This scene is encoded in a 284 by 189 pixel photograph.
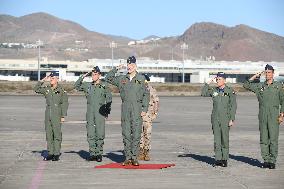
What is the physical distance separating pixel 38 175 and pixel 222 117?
4.54 meters

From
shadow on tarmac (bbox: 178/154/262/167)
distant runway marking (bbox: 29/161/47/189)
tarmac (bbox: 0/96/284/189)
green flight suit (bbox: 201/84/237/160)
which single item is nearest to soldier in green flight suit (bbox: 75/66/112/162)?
tarmac (bbox: 0/96/284/189)

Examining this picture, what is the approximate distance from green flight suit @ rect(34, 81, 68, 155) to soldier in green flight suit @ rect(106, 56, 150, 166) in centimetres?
205

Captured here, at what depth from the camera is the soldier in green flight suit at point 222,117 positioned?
15.0 metres

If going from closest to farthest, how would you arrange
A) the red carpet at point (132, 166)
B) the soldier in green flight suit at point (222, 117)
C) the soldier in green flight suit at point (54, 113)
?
the red carpet at point (132, 166) → the soldier in green flight suit at point (222, 117) → the soldier in green flight suit at point (54, 113)

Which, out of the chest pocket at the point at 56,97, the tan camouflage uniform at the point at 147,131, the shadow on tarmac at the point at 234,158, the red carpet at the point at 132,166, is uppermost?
the chest pocket at the point at 56,97

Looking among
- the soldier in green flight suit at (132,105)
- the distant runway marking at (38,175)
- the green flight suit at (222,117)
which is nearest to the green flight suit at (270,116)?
the green flight suit at (222,117)

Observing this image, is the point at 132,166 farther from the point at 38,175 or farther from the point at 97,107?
the point at 38,175

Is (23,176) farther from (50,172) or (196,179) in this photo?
(196,179)

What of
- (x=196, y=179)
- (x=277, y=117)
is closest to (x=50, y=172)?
(x=196, y=179)

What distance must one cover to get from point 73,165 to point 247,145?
7835mm

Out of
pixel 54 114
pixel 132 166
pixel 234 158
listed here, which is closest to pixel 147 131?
pixel 132 166

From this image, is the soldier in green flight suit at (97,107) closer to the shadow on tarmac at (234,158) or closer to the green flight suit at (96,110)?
the green flight suit at (96,110)

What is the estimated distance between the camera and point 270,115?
14766 mm

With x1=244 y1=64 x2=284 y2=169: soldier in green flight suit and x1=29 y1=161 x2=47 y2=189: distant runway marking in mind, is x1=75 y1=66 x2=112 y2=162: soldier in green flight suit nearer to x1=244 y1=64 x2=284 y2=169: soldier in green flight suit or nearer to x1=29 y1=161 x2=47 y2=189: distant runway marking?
x1=29 y1=161 x2=47 y2=189: distant runway marking
